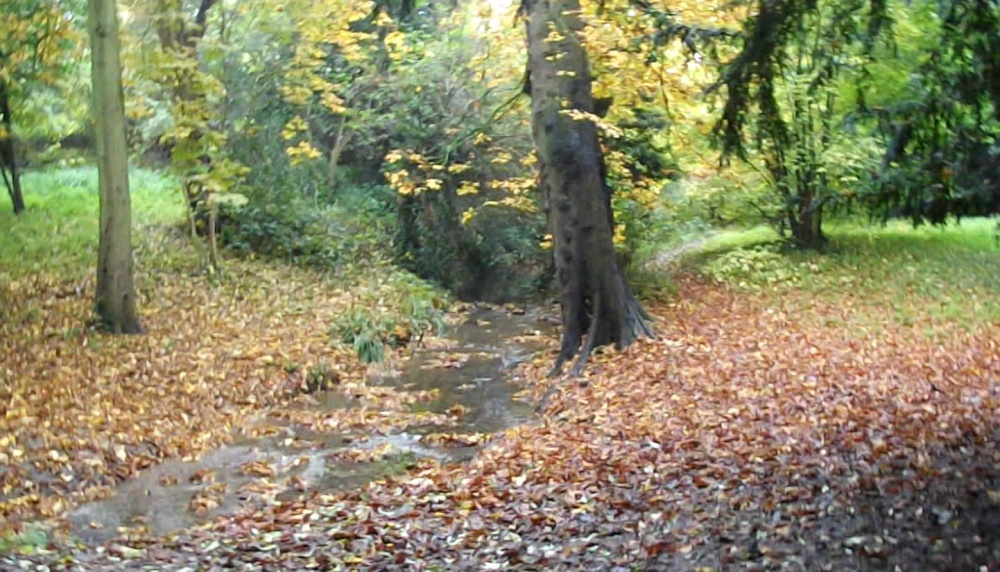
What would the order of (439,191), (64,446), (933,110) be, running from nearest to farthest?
1. (933,110)
2. (64,446)
3. (439,191)

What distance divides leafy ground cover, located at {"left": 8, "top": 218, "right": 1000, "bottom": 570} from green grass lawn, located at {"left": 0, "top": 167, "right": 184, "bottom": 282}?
11.5 metres

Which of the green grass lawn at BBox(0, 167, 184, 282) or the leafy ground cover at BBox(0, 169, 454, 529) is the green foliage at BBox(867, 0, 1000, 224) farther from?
the green grass lawn at BBox(0, 167, 184, 282)

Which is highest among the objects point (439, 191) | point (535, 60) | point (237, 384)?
point (535, 60)

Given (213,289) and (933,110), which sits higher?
→ (933,110)

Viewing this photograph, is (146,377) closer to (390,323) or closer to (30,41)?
(30,41)

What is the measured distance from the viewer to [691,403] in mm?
10680

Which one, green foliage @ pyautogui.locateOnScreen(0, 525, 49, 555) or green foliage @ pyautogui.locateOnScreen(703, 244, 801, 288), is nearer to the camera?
green foliage @ pyautogui.locateOnScreen(0, 525, 49, 555)

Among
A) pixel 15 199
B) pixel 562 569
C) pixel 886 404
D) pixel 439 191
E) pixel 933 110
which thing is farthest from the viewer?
pixel 439 191

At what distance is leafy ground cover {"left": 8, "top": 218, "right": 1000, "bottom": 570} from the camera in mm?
6262

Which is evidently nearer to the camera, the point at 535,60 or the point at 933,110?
the point at 933,110

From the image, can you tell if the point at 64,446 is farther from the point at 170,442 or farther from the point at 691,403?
the point at 691,403

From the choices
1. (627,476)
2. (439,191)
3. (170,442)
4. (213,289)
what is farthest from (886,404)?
(439,191)

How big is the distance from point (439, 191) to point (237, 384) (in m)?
11.4

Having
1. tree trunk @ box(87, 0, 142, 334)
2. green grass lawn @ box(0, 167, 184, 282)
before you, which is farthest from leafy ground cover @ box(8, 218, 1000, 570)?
green grass lawn @ box(0, 167, 184, 282)
